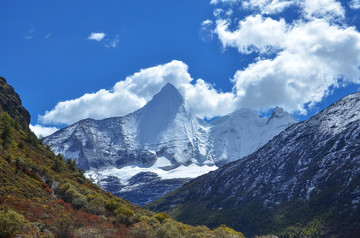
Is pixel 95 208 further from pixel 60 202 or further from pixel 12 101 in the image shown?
pixel 12 101

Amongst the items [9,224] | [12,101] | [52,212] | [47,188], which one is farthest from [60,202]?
[12,101]

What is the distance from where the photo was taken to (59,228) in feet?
95.3

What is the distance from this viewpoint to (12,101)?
132 m

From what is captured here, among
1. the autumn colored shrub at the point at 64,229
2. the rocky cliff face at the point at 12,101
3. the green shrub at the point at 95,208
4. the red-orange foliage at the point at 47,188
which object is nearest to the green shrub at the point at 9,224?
the autumn colored shrub at the point at 64,229

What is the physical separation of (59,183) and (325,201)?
490ft

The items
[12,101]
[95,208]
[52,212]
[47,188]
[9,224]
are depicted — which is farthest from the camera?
[12,101]

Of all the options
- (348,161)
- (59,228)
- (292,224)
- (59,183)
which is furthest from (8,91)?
(348,161)

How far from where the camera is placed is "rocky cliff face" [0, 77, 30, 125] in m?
119

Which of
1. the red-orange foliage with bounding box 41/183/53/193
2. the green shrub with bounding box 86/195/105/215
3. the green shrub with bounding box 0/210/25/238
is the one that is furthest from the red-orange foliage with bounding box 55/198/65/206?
the green shrub with bounding box 0/210/25/238

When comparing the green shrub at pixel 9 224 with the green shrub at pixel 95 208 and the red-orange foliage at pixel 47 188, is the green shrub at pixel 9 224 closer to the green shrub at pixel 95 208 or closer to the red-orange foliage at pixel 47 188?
the green shrub at pixel 95 208

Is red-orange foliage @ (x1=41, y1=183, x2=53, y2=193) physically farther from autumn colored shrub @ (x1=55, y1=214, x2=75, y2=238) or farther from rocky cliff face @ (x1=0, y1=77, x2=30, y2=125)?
rocky cliff face @ (x1=0, y1=77, x2=30, y2=125)

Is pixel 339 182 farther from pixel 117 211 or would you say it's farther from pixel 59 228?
pixel 59 228

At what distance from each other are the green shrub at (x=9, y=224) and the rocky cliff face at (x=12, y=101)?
10307 cm

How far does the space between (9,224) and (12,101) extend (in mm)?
122095
